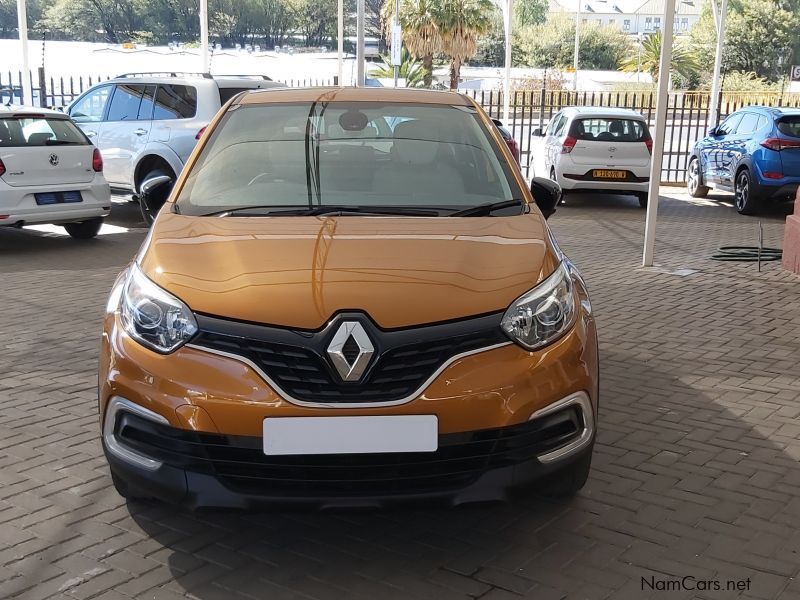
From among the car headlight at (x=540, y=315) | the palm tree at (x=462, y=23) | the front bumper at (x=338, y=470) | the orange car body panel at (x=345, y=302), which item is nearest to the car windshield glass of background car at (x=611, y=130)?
the orange car body panel at (x=345, y=302)

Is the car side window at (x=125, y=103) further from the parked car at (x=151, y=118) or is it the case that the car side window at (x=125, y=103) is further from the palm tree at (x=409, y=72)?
the palm tree at (x=409, y=72)

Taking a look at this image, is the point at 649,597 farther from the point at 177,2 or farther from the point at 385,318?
the point at 177,2

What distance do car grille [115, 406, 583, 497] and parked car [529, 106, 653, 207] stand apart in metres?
12.7

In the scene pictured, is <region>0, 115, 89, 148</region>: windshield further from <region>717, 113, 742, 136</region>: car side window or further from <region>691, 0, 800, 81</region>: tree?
<region>691, 0, 800, 81</region>: tree

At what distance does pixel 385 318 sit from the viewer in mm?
3062

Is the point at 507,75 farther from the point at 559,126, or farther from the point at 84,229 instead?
the point at 84,229

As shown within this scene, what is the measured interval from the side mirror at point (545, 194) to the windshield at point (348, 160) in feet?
1.12

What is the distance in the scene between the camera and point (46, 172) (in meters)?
10.6

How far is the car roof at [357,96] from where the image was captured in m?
4.76

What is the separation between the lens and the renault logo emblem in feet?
9.82

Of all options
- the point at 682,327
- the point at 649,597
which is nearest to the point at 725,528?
the point at 649,597

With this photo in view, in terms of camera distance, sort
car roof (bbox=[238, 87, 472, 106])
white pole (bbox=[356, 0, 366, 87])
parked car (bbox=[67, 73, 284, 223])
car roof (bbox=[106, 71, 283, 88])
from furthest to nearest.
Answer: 1. white pole (bbox=[356, 0, 366, 87])
2. car roof (bbox=[106, 71, 283, 88])
3. parked car (bbox=[67, 73, 284, 223])
4. car roof (bbox=[238, 87, 472, 106])

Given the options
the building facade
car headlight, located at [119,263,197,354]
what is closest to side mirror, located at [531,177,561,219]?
car headlight, located at [119,263,197,354]

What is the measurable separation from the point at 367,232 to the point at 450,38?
35989mm
